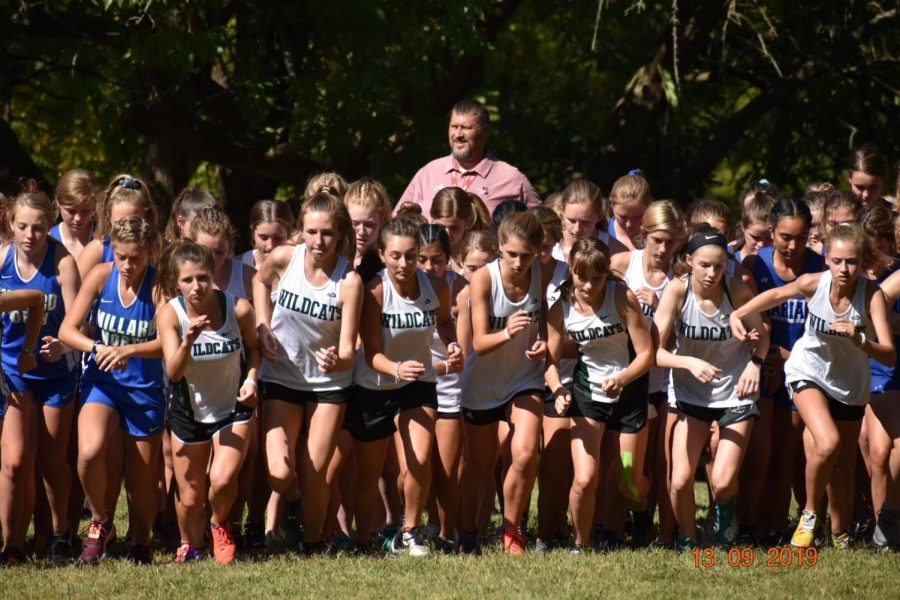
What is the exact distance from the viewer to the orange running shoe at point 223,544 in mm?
6992

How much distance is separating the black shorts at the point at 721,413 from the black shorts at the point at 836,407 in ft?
0.90

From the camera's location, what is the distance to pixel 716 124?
14.1m

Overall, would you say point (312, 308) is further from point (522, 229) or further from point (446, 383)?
point (522, 229)

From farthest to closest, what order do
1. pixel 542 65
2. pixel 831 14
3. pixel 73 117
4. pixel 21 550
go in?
1. pixel 542 65
2. pixel 831 14
3. pixel 73 117
4. pixel 21 550

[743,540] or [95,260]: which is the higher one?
[95,260]

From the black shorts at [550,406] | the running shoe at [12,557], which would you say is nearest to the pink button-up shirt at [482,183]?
the black shorts at [550,406]

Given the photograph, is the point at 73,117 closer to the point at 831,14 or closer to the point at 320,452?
the point at 320,452

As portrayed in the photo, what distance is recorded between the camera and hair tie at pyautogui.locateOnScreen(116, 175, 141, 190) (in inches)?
303

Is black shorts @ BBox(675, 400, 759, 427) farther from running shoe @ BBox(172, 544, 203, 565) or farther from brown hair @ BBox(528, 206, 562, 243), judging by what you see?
running shoe @ BBox(172, 544, 203, 565)

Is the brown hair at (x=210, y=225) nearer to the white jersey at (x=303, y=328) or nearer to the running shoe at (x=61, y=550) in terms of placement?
the white jersey at (x=303, y=328)

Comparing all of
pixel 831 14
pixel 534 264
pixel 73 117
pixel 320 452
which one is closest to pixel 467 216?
pixel 534 264

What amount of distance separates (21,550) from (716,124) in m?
9.29

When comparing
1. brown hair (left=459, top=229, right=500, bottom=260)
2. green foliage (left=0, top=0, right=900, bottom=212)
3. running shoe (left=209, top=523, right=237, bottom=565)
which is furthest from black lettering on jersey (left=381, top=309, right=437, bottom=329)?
green foliage (left=0, top=0, right=900, bottom=212)
